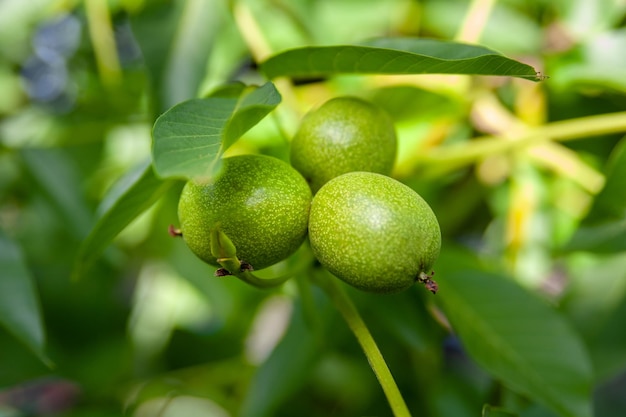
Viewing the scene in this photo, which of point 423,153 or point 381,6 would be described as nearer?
point 423,153

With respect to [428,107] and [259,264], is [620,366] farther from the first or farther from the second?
[259,264]

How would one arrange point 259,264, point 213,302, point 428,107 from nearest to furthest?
point 259,264 → point 428,107 → point 213,302

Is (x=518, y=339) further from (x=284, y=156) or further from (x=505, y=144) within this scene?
(x=284, y=156)

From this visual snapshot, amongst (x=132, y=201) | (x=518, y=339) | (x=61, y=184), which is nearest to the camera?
(x=132, y=201)

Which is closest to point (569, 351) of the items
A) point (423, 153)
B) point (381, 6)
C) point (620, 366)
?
point (620, 366)

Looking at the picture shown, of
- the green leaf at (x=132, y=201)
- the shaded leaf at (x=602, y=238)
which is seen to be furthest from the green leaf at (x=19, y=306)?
the shaded leaf at (x=602, y=238)

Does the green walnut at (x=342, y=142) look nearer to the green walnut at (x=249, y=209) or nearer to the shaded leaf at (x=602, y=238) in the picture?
the green walnut at (x=249, y=209)

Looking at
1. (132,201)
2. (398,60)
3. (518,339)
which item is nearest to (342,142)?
(398,60)
